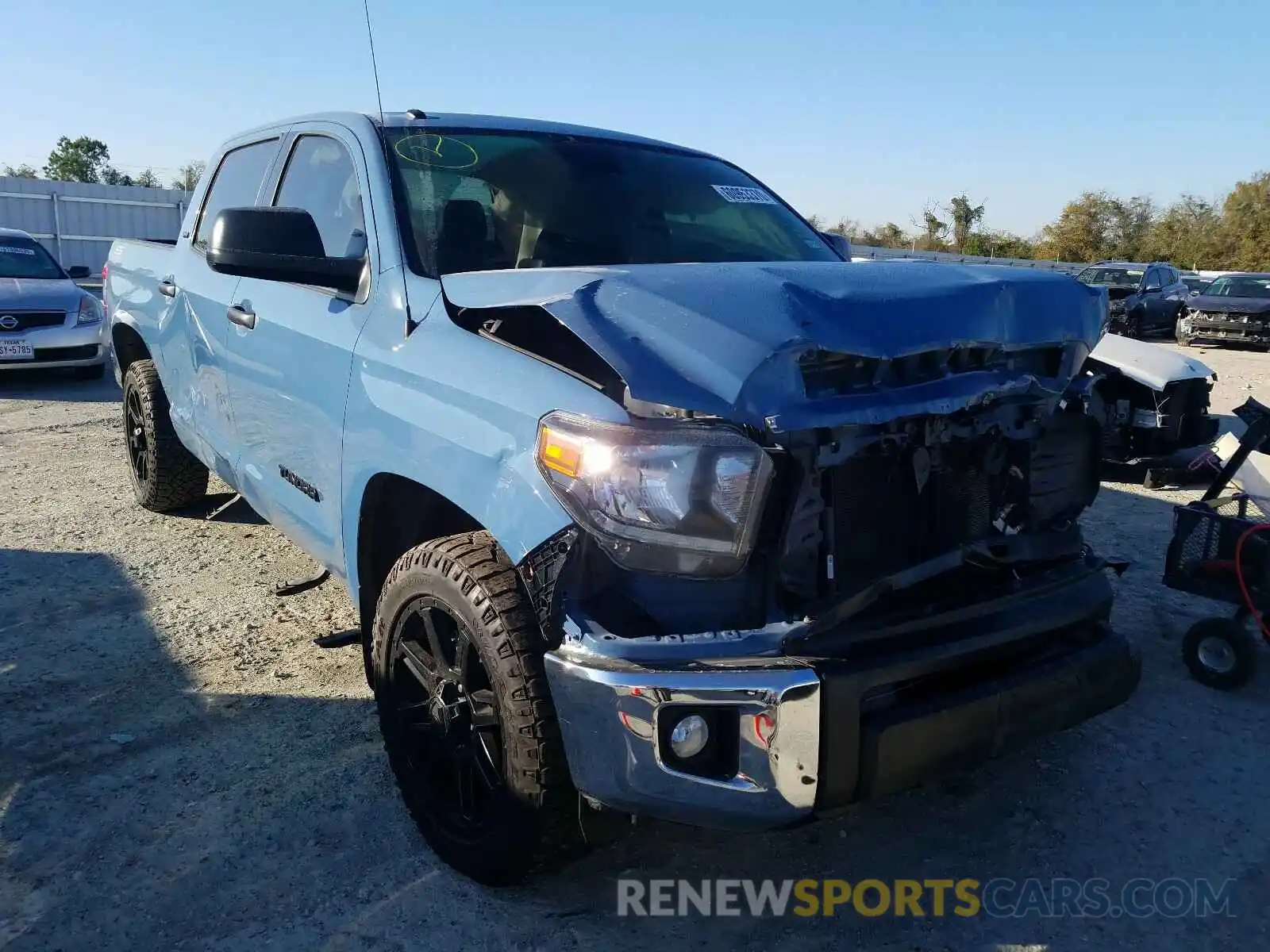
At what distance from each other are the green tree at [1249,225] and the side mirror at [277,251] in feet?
155

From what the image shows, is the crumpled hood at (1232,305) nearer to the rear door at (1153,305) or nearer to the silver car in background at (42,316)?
the rear door at (1153,305)

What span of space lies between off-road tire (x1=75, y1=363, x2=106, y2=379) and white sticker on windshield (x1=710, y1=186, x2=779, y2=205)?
9.31 metres

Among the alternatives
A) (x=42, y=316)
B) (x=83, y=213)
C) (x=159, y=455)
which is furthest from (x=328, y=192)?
(x=83, y=213)

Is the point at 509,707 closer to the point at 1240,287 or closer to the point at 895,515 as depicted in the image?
the point at 895,515

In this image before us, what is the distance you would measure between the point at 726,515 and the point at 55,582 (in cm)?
384

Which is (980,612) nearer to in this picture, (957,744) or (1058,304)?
(957,744)

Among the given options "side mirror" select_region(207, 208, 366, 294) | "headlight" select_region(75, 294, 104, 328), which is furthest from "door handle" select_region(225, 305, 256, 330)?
"headlight" select_region(75, 294, 104, 328)

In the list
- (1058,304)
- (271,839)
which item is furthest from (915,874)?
(271,839)

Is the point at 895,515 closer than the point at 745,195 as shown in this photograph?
Yes

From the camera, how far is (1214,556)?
12.4 ft

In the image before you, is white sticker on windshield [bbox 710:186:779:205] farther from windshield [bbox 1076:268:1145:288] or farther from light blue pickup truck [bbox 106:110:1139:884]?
windshield [bbox 1076:268:1145:288]

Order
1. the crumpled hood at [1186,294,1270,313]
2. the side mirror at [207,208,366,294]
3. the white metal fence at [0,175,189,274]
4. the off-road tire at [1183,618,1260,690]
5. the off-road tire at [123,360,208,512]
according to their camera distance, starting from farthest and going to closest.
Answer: the white metal fence at [0,175,189,274] → the crumpled hood at [1186,294,1270,313] → the off-road tire at [123,360,208,512] → the off-road tire at [1183,618,1260,690] → the side mirror at [207,208,366,294]

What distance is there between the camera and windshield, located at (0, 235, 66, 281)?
10.6 metres

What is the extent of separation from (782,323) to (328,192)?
2.02 metres
